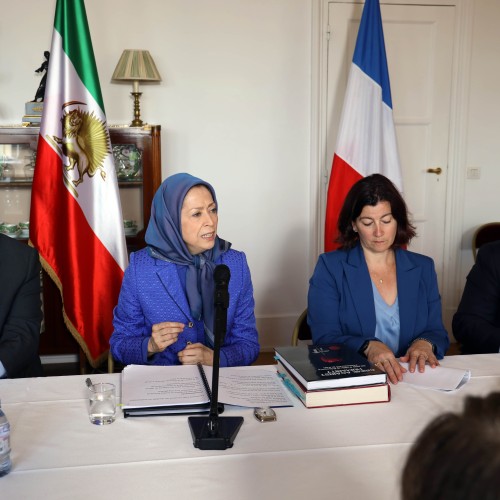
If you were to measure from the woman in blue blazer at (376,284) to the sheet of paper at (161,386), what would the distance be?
0.68 metres

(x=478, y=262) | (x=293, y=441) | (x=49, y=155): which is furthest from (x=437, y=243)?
(x=293, y=441)

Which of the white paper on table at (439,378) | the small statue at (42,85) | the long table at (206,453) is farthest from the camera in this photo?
the small statue at (42,85)

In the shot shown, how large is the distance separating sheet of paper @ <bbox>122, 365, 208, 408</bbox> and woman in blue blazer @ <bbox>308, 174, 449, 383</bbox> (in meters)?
0.68

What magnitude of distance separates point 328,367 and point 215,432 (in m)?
0.41

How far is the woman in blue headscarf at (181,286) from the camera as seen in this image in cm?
213

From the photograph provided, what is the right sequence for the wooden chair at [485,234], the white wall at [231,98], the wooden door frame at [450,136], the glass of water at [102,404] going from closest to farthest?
the glass of water at [102,404] < the white wall at [231,98] < the wooden door frame at [450,136] < the wooden chair at [485,234]

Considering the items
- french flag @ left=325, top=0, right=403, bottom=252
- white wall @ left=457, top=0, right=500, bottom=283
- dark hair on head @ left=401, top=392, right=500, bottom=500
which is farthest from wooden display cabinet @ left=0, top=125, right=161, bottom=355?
dark hair on head @ left=401, top=392, right=500, bottom=500


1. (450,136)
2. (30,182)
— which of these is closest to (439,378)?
(30,182)

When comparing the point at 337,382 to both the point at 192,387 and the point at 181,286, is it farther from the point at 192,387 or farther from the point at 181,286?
the point at 181,286

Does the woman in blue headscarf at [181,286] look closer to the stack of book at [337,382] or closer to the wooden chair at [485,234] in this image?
the stack of book at [337,382]

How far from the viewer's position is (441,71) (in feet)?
14.3

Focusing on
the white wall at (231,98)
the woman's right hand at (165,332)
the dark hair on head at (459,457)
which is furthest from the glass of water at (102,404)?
the white wall at (231,98)

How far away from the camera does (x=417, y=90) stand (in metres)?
4.36

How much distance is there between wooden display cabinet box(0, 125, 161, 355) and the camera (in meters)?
3.76
